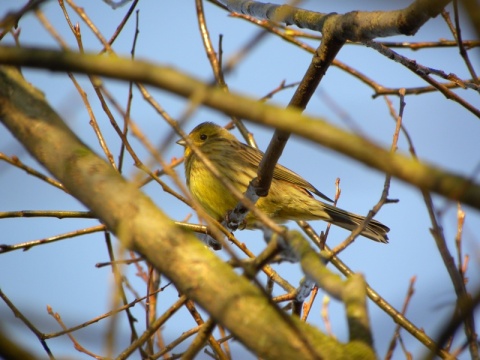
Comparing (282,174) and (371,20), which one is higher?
(282,174)

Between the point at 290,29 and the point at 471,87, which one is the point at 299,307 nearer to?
the point at 471,87

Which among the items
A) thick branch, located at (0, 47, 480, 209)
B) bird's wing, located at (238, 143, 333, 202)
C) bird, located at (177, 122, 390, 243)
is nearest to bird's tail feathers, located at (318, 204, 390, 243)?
bird, located at (177, 122, 390, 243)

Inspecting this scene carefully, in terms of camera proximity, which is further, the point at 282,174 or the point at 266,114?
the point at 282,174

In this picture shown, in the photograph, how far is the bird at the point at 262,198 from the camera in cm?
614

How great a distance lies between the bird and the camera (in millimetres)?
6145

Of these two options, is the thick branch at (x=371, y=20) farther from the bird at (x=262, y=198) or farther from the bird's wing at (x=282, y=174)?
the bird's wing at (x=282, y=174)

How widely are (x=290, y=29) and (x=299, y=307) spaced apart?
3.32 m

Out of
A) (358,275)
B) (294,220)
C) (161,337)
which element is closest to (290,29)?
(294,220)

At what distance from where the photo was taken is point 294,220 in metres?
6.32

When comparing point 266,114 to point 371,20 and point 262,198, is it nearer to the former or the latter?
point 371,20

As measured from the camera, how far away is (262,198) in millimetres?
6344

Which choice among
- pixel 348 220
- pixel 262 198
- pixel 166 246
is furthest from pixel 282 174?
pixel 166 246

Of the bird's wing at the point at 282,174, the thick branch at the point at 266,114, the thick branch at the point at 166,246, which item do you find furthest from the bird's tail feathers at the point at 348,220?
the thick branch at the point at 266,114

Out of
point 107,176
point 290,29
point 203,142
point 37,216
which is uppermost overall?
point 203,142
